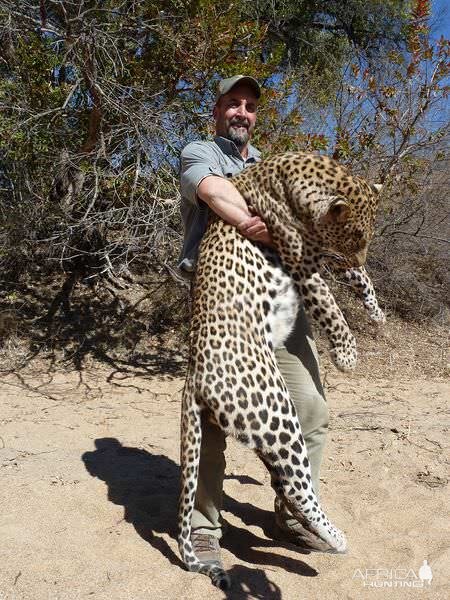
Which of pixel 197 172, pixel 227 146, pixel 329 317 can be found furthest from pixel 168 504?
pixel 227 146

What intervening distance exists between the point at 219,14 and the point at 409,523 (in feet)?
17.8

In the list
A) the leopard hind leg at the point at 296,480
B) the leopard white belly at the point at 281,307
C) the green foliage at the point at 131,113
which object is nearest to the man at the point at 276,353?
the leopard white belly at the point at 281,307

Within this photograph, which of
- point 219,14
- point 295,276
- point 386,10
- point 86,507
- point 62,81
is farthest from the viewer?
point 386,10

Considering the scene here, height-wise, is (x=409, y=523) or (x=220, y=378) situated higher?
(x=220, y=378)

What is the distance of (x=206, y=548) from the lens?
10.5ft

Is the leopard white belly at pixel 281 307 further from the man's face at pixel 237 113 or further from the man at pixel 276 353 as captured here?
the man's face at pixel 237 113

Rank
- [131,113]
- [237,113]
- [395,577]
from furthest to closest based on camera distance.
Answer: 1. [131,113]
2. [237,113]
3. [395,577]

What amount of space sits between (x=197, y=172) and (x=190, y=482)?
151 centimetres

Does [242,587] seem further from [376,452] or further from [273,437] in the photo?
[376,452]

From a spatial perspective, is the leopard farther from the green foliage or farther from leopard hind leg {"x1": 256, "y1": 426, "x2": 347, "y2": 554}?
the green foliage

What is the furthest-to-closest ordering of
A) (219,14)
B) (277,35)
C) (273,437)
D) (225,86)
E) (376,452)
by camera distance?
(277,35) → (219,14) → (376,452) → (225,86) → (273,437)

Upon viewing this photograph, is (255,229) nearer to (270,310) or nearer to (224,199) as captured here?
(224,199)

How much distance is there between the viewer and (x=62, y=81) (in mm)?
7324

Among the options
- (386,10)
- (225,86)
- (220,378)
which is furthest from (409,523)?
(386,10)
